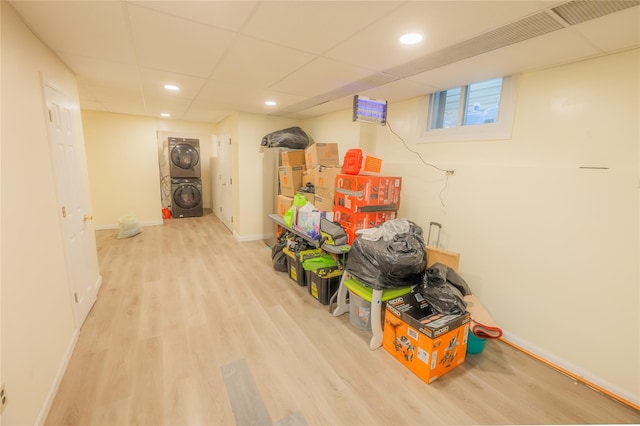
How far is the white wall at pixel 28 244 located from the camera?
4.47ft

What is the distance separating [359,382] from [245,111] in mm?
Result: 4380

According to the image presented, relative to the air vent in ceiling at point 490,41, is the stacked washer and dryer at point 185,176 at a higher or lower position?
lower

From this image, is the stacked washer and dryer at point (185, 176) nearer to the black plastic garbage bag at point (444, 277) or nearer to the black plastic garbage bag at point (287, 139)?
the black plastic garbage bag at point (287, 139)

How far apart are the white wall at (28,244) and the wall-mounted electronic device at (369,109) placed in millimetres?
2581

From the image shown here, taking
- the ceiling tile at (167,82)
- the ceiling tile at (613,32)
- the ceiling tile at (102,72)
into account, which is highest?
the ceiling tile at (167,82)

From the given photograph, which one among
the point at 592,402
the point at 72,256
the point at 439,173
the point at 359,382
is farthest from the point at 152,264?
the point at 592,402

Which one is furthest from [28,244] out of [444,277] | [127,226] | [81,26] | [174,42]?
[127,226]

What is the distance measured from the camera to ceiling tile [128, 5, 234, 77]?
1.66 meters

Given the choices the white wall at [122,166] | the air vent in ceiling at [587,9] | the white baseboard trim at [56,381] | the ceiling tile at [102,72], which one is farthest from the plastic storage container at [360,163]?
the white wall at [122,166]

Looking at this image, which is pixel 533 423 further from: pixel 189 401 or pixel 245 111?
pixel 245 111

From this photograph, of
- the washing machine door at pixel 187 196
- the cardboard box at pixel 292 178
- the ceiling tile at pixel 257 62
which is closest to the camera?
the ceiling tile at pixel 257 62

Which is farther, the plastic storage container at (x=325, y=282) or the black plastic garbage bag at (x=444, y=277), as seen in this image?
the plastic storage container at (x=325, y=282)

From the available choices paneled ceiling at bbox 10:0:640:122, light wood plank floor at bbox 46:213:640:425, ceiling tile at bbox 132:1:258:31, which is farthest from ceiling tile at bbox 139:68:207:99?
light wood plank floor at bbox 46:213:640:425

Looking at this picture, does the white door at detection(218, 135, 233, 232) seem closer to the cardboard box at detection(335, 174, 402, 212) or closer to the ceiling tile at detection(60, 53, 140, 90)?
the ceiling tile at detection(60, 53, 140, 90)
